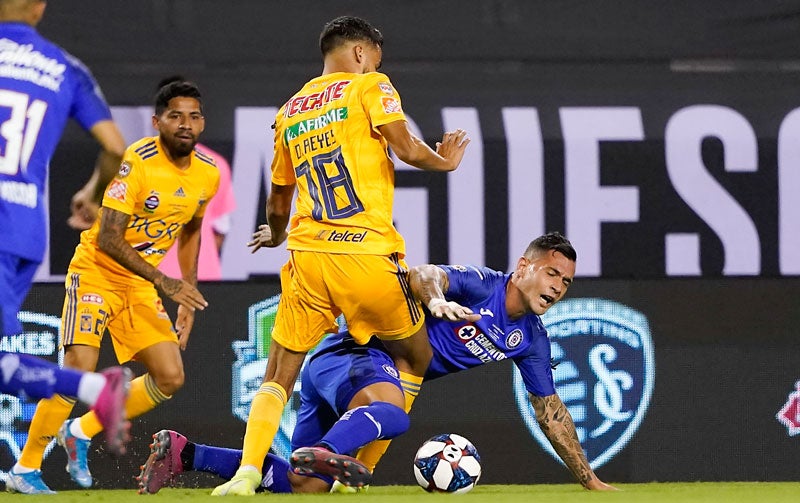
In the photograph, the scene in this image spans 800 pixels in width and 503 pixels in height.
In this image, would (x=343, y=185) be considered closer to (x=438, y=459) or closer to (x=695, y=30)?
(x=438, y=459)

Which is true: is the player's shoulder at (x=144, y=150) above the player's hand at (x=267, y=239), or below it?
above

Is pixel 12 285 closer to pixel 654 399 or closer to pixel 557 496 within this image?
pixel 557 496

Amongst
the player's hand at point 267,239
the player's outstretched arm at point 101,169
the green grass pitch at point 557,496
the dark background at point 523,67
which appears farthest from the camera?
the dark background at point 523,67

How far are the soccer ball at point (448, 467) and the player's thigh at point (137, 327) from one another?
1602 mm

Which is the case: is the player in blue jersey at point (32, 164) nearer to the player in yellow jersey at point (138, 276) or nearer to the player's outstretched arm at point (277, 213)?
the player's outstretched arm at point (277, 213)

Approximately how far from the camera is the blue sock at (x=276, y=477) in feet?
18.6

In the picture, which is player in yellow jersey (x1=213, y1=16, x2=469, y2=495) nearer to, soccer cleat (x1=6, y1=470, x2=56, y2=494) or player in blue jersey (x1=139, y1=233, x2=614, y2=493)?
player in blue jersey (x1=139, y1=233, x2=614, y2=493)

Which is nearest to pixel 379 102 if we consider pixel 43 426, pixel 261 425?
pixel 261 425

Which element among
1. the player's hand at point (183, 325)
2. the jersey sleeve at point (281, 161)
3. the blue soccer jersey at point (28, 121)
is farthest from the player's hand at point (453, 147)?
the player's hand at point (183, 325)

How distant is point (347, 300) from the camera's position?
540 cm

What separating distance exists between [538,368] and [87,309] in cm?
219

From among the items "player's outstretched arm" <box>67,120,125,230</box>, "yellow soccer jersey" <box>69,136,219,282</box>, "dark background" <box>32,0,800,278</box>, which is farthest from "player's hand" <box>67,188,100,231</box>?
"dark background" <box>32,0,800,278</box>

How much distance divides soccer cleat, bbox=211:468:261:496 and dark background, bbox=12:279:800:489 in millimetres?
1843

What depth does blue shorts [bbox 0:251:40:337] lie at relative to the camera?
435 centimetres
